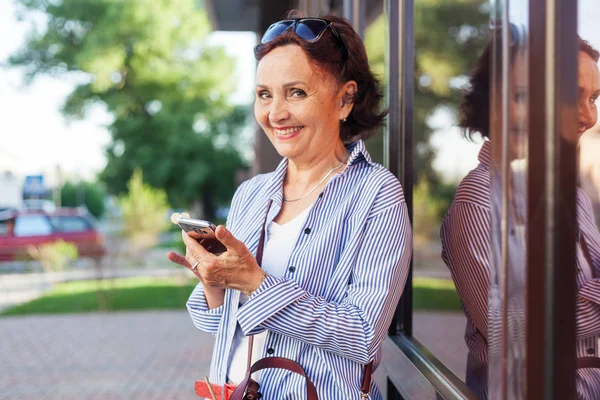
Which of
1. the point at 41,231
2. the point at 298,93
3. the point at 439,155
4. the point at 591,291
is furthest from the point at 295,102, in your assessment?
the point at 41,231

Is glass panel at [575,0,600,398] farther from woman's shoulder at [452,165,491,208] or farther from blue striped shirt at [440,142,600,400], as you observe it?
woman's shoulder at [452,165,491,208]

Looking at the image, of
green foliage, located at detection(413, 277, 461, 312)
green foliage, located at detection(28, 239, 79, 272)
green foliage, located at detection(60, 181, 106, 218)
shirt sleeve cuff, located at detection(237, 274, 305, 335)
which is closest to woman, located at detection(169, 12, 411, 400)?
shirt sleeve cuff, located at detection(237, 274, 305, 335)

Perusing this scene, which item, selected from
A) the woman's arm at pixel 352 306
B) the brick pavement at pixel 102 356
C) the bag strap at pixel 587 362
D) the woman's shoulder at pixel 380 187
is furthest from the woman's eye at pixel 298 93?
the brick pavement at pixel 102 356

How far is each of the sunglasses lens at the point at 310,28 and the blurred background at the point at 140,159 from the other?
421 millimetres

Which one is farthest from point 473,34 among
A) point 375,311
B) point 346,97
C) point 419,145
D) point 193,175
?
point 193,175

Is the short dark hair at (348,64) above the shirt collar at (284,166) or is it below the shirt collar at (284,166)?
above

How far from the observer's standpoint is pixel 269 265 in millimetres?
1654

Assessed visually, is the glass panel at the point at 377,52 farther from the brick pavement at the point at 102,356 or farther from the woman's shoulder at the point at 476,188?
the brick pavement at the point at 102,356

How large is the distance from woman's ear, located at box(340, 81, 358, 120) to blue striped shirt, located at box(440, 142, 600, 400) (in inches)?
14.2

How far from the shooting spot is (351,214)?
157 cm

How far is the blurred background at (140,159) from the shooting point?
7.88 feet

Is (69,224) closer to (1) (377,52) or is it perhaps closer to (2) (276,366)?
(1) (377,52)

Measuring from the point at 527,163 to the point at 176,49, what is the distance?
962 inches

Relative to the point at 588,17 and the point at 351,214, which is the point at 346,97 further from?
the point at 588,17
